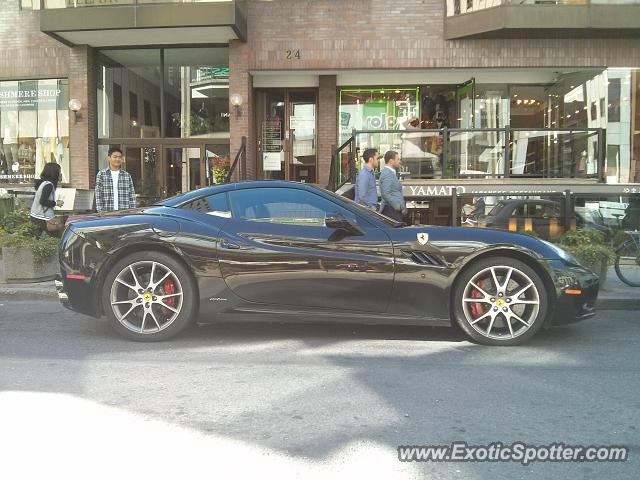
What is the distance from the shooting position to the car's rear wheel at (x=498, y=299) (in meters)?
4.95

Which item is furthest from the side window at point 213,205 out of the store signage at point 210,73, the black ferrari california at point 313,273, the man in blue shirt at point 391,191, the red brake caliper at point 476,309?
the store signage at point 210,73

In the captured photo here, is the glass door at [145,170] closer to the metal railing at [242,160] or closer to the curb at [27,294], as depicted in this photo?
the metal railing at [242,160]

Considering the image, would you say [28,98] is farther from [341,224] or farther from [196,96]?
[341,224]

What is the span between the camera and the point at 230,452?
9.77ft

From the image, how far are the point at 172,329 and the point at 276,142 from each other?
9866 millimetres

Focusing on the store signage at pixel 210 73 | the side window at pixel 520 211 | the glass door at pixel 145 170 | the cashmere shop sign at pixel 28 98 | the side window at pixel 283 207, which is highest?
the store signage at pixel 210 73

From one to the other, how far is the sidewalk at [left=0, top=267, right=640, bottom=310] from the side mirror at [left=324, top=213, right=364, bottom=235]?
370 cm

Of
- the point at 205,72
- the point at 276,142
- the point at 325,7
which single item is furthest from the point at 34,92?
the point at 325,7

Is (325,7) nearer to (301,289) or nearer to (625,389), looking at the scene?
(301,289)

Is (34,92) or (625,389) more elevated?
(34,92)

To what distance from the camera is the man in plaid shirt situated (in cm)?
732

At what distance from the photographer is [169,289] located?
201 inches

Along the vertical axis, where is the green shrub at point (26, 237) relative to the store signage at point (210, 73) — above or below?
below

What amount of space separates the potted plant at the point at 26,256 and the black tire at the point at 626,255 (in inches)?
307
